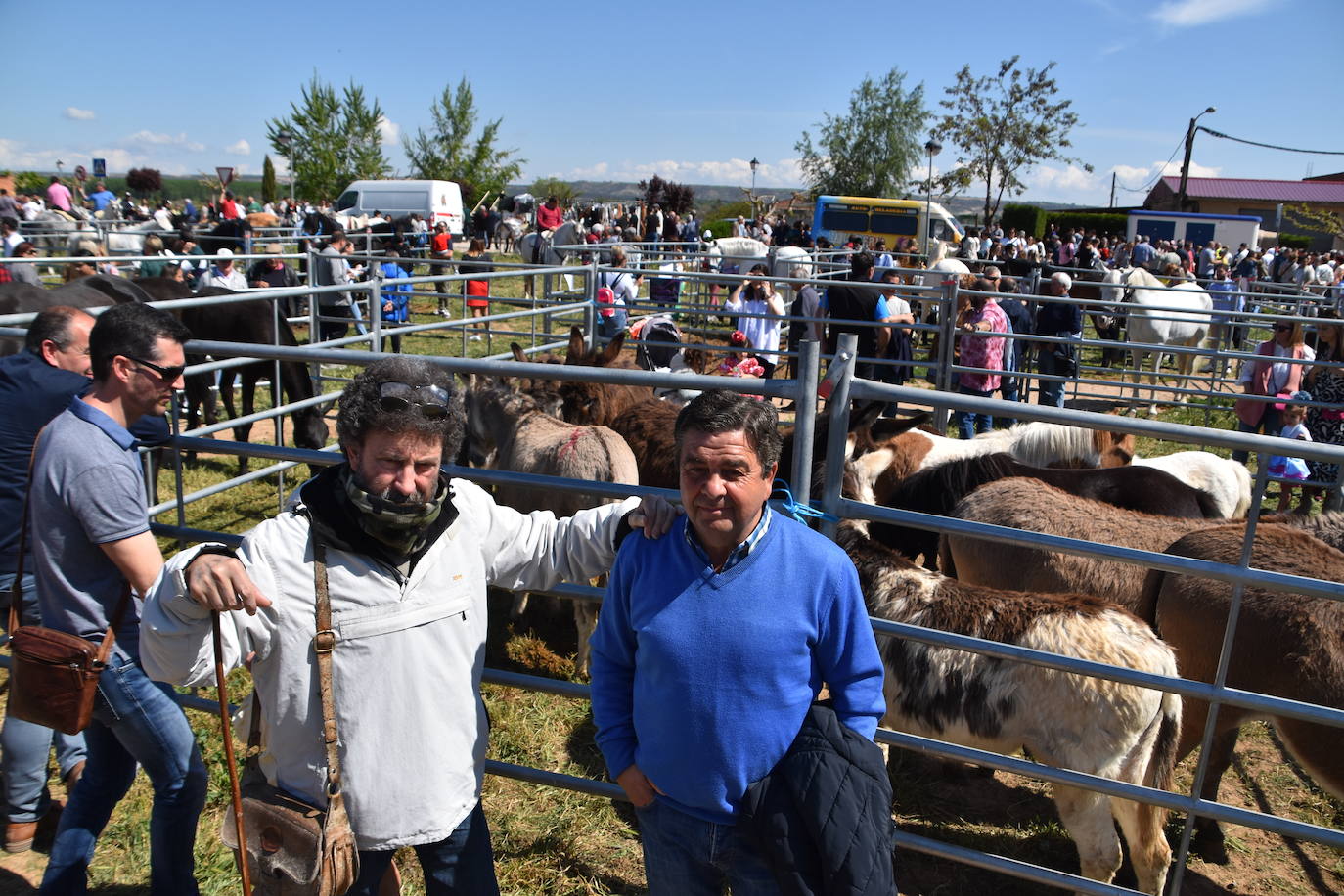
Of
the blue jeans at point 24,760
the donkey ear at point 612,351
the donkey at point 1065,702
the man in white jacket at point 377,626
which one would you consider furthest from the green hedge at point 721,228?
the man in white jacket at point 377,626

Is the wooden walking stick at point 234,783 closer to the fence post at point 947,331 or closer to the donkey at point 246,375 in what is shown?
the donkey at point 246,375

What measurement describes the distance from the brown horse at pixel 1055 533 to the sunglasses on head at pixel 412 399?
10.6ft

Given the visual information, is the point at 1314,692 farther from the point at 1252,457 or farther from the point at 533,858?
the point at 1252,457

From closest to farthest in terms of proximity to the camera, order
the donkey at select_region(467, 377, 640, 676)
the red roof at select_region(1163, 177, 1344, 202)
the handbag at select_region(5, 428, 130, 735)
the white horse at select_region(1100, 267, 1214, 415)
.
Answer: the handbag at select_region(5, 428, 130, 735)
the donkey at select_region(467, 377, 640, 676)
the white horse at select_region(1100, 267, 1214, 415)
the red roof at select_region(1163, 177, 1344, 202)

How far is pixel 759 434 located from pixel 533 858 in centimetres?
225

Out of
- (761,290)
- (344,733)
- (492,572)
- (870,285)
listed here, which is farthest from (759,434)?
(761,290)

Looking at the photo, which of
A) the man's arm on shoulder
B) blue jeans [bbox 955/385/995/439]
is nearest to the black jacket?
the man's arm on shoulder

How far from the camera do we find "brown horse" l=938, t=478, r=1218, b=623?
14.1 feet

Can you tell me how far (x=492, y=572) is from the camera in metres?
2.22

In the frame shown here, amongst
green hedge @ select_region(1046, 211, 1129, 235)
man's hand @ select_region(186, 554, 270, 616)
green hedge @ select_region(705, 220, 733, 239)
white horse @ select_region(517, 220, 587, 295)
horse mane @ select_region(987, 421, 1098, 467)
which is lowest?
horse mane @ select_region(987, 421, 1098, 467)

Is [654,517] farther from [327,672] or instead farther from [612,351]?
[612,351]

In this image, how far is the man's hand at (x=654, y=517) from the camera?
1.99m

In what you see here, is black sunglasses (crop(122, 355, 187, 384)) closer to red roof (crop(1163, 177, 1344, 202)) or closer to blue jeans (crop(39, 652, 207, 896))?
blue jeans (crop(39, 652, 207, 896))

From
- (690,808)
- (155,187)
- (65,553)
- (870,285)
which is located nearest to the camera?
(690,808)
